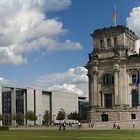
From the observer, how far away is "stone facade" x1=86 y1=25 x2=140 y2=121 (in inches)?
5369

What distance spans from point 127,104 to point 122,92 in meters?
4.16

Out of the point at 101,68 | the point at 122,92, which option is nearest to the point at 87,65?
the point at 101,68

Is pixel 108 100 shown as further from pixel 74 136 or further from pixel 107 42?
pixel 74 136

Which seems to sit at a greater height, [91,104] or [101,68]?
[101,68]

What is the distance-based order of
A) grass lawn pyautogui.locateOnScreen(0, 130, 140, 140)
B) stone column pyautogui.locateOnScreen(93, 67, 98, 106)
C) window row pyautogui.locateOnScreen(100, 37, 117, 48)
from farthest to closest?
window row pyautogui.locateOnScreen(100, 37, 117, 48) < stone column pyautogui.locateOnScreen(93, 67, 98, 106) < grass lawn pyautogui.locateOnScreen(0, 130, 140, 140)

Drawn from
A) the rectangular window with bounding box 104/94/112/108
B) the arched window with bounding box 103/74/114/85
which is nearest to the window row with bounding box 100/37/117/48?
the arched window with bounding box 103/74/114/85

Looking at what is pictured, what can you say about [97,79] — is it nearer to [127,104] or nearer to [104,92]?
[104,92]

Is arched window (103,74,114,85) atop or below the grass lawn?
atop

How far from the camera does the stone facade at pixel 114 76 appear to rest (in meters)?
136

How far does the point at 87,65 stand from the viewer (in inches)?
5778

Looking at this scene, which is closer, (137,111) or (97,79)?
(137,111)

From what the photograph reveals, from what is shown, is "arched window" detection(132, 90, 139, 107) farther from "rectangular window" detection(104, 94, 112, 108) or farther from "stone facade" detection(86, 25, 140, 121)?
"rectangular window" detection(104, 94, 112, 108)

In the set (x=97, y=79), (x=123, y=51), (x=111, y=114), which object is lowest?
(x=111, y=114)

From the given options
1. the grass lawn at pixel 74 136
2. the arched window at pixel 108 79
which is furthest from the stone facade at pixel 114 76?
the grass lawn at pixel 74 136
